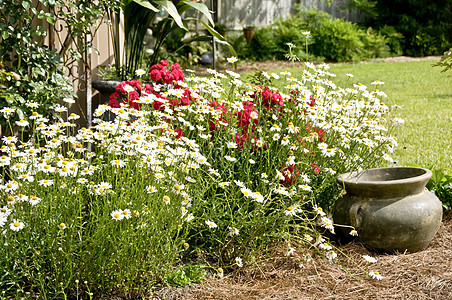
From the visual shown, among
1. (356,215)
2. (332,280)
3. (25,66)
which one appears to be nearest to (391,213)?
(356,215)

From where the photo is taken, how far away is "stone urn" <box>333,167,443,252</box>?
278 cm

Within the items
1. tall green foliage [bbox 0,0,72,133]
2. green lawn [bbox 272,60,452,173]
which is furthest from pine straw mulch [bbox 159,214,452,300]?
tall green foliage [bbox 0,0,72,133]

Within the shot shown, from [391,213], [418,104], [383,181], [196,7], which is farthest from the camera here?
[418,104]

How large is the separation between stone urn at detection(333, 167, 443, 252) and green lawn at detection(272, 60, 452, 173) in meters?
0.82

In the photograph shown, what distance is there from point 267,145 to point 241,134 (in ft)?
0.51

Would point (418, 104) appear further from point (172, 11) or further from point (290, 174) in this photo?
point (290, 174)

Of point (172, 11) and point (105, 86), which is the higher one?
point (172, 11)

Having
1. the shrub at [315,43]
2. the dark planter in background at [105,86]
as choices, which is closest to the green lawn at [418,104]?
the shrub at [315,43]

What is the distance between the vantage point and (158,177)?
2219 mm

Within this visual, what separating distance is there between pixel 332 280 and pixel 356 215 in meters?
0.41

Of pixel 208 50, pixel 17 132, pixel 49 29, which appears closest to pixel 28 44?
pixel 49 29

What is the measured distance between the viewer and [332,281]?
8.44 ft

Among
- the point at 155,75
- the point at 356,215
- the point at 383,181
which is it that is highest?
the point at 155,75

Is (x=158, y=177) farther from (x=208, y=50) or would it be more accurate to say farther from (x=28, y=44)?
(x=208, y=50)
